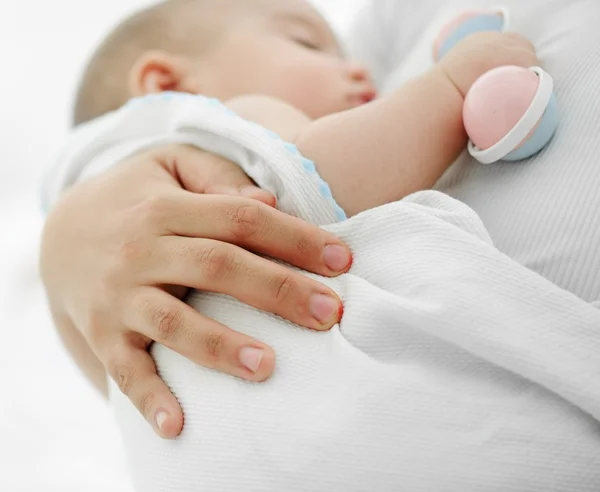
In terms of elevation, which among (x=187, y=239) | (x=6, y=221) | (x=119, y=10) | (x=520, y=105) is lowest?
(x=6, y=221)

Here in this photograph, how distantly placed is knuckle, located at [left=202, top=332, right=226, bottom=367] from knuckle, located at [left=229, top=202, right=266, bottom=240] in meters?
0.09

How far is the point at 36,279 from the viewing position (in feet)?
4.31

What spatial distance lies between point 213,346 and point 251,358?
0.12 feet

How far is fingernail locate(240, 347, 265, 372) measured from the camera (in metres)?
0.52

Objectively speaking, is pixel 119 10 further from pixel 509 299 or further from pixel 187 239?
pixel 509 299

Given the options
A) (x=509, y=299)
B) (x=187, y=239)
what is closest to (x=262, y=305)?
(x=187, y=239)

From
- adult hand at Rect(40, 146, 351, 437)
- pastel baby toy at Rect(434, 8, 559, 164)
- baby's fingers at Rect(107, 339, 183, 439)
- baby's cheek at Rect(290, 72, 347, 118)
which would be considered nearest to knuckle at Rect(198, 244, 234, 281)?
adult hand at Rect(40, 146, 351, 437)

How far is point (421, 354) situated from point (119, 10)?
4.88 feet

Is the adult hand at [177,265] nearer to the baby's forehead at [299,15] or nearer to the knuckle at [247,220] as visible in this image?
the knuckle at [247,220]

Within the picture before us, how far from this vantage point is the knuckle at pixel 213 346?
0.53m

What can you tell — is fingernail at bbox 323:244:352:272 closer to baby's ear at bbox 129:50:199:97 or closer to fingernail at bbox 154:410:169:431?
fingernail at bbox 154:410:169:431

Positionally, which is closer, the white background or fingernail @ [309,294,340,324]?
fingernail @ [309,294,340,324]

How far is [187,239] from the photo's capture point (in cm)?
58

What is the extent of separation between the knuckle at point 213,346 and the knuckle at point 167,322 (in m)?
0.03
